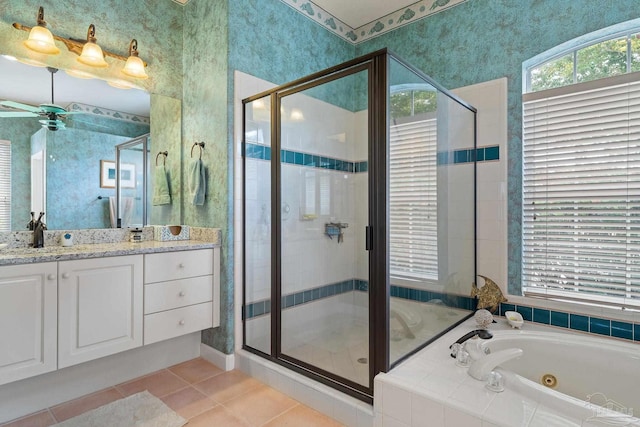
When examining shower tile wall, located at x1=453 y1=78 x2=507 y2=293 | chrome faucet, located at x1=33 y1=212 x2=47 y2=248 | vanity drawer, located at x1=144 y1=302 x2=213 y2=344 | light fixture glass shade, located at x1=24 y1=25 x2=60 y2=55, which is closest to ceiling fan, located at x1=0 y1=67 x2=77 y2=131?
light fixture glass shade, located at x1=24 y1=25 x2=60 y2=55

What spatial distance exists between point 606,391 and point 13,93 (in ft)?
12.4

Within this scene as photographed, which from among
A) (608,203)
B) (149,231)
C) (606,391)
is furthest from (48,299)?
(608,203)

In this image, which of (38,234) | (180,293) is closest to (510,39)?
(180,293)

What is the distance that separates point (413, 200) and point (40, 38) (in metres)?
2.41

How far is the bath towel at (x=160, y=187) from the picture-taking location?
2709 mm

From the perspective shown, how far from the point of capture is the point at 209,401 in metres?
2.05

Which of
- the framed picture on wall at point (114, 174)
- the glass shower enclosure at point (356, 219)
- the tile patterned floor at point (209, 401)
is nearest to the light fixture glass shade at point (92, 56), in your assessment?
the framed picture on wall at point (114, 174)

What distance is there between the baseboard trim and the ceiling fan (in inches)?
72.2

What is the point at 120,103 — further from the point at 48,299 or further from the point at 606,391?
the point at 606,391

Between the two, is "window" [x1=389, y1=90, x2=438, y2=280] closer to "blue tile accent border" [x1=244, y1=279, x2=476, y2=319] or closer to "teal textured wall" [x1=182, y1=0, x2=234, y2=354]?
"blue tile accent border" [x1=244, y1=279, x2=476, y2=319]

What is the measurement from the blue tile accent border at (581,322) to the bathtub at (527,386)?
5cm

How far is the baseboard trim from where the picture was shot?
244cm

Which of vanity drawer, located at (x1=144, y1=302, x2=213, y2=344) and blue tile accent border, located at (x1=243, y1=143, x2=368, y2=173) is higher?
blue tile accent border, located at (x1=243, y1=143, x2=368, y2=173)

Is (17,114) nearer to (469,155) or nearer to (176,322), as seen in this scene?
(176,322)
